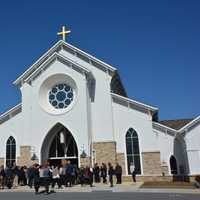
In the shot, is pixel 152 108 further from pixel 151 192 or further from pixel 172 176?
pixel 151 192

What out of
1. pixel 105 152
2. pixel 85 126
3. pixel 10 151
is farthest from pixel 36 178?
pixel 10 151

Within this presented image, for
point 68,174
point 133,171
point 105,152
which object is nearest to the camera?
point 68,174

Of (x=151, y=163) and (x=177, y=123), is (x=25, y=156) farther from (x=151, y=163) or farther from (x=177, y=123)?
(x=177, y=123)

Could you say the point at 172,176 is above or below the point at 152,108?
below

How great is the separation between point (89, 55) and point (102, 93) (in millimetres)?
3661

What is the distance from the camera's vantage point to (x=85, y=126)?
82.2 feet

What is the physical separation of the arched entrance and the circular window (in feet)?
6.01

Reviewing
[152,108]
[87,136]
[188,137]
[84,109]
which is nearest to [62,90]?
[84,109]

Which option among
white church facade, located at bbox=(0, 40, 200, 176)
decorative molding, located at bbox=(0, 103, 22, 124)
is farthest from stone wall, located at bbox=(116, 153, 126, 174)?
decorative molding, located at bbox=(0, 103, 22, 124)

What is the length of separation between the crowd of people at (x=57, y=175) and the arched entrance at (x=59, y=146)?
303 cm

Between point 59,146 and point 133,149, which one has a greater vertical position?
point 59,146

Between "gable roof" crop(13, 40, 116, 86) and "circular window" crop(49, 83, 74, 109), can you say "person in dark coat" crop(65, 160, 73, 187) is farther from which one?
"gable roof" crop(13, 40, 116, 86)

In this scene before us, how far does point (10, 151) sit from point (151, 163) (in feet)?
39.8

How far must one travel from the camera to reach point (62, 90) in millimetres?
27406
